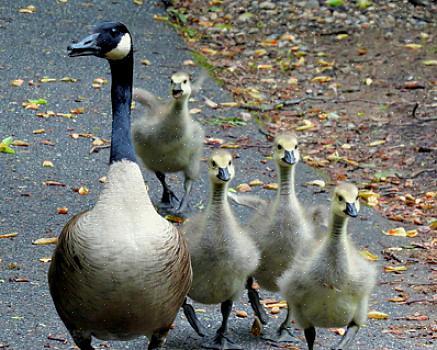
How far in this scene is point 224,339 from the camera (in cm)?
610

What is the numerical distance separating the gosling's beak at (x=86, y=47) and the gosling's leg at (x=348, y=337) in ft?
7.35

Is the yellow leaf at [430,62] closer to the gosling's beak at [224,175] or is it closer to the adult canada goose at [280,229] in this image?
the adult canada goose at [280,229]

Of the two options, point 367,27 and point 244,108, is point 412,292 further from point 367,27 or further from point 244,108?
point 367,27

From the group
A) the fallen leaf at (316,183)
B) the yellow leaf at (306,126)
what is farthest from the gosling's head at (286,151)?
the yellow leaf at (306,126)

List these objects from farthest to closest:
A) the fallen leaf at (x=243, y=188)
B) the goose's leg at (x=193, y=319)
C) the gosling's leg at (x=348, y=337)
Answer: the fallen leaf at (x=243, y=188)
the goose's leg at (x=193, y=319)
the gosling's leg at (x=348, y=337)

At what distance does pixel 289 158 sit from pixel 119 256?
190 cm

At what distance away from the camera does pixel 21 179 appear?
8.66 m

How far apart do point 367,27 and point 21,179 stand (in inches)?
235

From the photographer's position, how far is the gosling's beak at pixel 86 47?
195 inches

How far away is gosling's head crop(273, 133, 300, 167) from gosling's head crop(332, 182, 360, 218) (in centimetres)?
63

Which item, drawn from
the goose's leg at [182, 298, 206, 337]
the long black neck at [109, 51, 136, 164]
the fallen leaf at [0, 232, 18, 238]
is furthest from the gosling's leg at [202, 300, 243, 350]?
the fallen leaf at [0, 232, 18, 238]

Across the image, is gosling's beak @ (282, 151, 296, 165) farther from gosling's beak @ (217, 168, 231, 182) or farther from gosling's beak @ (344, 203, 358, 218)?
gosling's beak @ (344, 203, 358, 218)

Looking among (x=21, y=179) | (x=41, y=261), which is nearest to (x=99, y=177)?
(x=21, y=179)

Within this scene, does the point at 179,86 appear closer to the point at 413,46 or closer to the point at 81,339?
the point at 81,339
